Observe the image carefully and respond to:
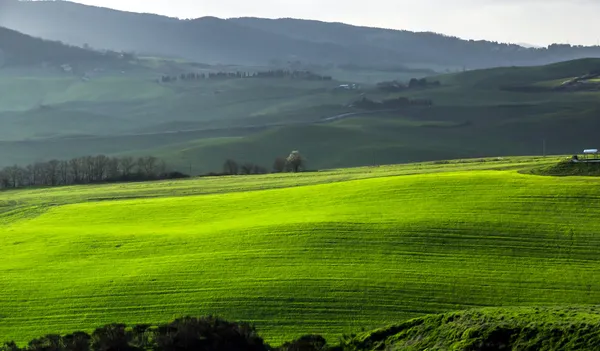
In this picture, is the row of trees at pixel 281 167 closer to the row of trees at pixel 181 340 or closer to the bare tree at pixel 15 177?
the bare tree at pixel 15 177

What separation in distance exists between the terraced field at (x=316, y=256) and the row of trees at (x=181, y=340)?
4.32ft

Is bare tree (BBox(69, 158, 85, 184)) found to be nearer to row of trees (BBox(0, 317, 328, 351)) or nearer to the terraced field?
the terraced field

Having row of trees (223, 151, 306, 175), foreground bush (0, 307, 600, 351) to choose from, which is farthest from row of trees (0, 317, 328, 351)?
row of trees (223, 151, 306, 175)

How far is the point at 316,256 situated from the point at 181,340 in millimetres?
9216

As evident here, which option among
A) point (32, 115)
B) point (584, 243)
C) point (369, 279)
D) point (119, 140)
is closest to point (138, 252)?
point (369, 279)

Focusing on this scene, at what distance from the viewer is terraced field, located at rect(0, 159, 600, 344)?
28203 millimetres

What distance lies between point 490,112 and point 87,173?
73.6 m

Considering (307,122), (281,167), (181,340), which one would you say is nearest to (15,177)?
(281,167)

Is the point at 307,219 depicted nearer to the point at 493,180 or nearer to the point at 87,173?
the point at 493,180

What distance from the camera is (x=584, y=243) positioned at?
32.2 meters

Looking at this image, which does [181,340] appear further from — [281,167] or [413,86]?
[413,86]

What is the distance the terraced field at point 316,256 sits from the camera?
28203 mm

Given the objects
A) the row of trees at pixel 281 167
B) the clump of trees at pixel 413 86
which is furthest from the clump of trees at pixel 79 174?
the clump of trees at pixel 413 86

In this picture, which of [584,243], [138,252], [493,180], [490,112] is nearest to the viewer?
[584,243]
